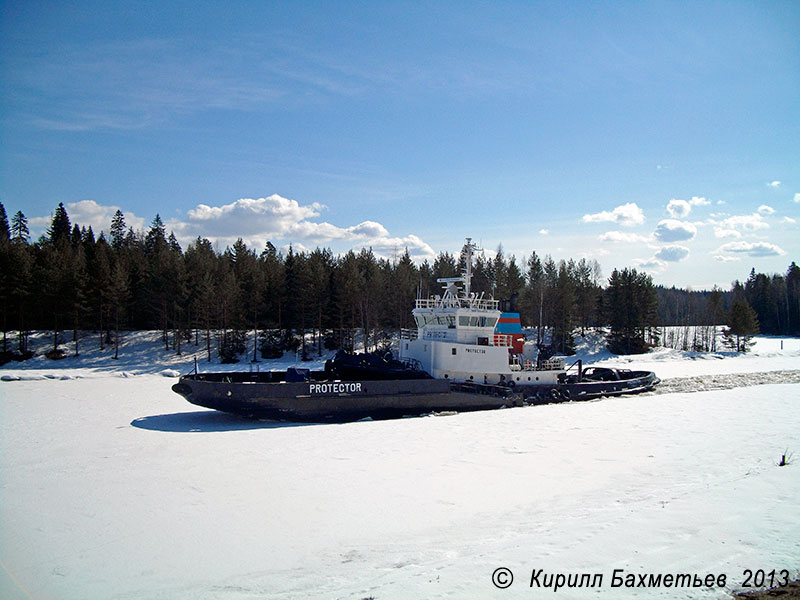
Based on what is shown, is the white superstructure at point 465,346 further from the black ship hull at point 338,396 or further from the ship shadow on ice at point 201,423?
the ship shadow on ice at point 201,423

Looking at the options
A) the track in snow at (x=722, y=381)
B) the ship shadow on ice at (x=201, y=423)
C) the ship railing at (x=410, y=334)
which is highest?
the ship railing at (x=410, y=334)

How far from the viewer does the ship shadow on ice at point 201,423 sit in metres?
14.4

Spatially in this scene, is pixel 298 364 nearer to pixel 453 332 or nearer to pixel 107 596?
pixel 453 332

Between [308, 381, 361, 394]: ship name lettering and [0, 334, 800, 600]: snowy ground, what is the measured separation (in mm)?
1187

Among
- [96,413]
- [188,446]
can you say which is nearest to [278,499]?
[188,446]

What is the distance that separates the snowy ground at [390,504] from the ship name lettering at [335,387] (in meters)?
1.19

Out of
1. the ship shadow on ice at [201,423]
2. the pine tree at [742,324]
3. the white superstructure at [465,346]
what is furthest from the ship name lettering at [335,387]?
the pine tree at [742,324]

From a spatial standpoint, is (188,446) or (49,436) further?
(49,436)

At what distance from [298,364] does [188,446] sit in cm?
2402

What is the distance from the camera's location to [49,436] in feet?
43.8

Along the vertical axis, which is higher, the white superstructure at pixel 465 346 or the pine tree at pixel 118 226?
the pine tree at pixel 118 226

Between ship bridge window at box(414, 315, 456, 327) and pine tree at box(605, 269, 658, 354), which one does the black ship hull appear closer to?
ship bridge window at box(414, 315, 456, 327)

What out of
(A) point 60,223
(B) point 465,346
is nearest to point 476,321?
(B) point 465,346

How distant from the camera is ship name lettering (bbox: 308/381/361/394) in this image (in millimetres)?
15328
